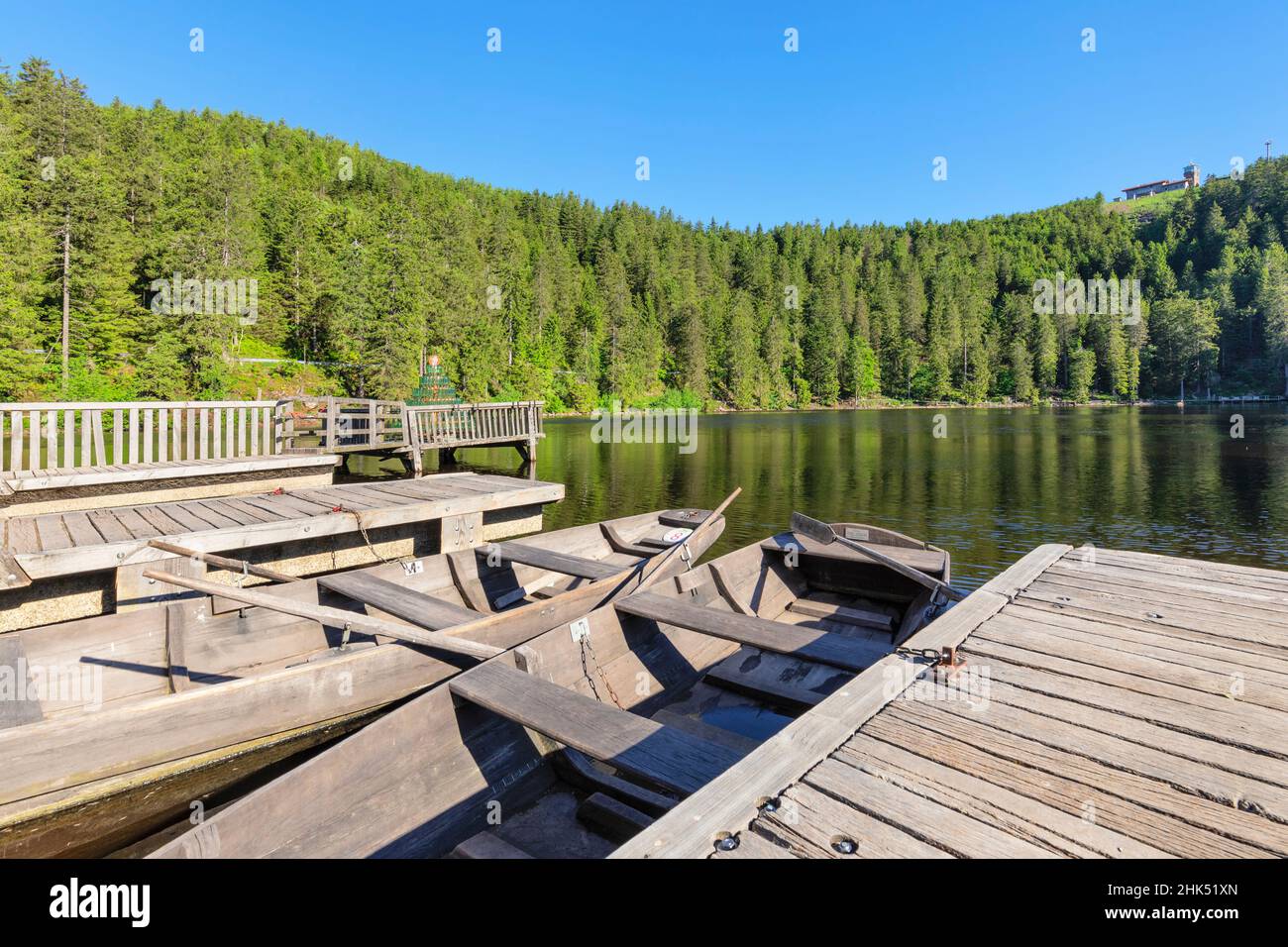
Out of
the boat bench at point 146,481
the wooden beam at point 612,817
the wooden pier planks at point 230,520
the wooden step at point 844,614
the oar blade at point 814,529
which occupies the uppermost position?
the boat bench at point 146,481

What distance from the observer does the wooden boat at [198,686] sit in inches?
142

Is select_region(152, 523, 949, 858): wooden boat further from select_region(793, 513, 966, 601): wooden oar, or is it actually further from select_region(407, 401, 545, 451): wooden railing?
select_region(407, 401, 545, 451): wooden railing

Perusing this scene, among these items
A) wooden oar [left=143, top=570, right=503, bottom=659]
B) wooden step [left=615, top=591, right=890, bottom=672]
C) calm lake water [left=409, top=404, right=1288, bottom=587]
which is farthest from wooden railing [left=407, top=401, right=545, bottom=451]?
wooden step [left=615, top=591, right=890, bottom=672]

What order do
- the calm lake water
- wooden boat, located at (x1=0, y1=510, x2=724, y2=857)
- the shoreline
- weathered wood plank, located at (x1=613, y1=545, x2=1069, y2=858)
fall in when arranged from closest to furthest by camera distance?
weathered wood plank, located at (x1=613, y1=545, x2=1069, y2=858) < wooden boat, located at (x1=0, y1=510, x2=724, y2=857) < the calm lake water < the shoreline

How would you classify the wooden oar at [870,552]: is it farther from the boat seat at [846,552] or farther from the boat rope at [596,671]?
the boat rope at [596,671]

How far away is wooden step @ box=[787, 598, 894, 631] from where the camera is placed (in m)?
7.55

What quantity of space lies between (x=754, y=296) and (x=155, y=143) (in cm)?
10919

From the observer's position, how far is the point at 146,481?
10000 mm

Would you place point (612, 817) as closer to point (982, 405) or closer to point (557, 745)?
point (557, 745)

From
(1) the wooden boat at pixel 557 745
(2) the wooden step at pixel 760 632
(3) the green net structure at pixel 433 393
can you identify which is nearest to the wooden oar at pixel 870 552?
(1) the wooden boat at pixel 557 745

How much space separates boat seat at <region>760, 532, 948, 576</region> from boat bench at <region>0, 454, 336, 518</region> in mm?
9159

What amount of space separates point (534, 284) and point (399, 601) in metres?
97.1

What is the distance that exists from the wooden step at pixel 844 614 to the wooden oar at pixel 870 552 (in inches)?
26.9

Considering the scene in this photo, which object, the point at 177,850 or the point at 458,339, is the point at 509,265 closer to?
the point at 458,339
